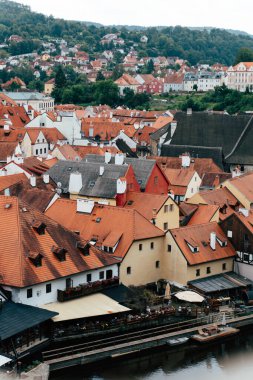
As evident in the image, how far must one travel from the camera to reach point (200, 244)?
4566 centimetres

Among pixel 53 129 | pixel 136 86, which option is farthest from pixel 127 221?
pixel 136 86

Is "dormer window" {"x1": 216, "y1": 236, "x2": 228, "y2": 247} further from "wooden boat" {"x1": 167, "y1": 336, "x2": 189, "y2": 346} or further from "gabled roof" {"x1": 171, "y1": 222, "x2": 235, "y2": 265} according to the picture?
"wooden boat" {"x1": 167, "y1": 336, "x2": 189, "y2": 346}

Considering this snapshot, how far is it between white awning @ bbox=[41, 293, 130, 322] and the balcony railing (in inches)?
8.5

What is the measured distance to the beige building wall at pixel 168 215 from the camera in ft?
157

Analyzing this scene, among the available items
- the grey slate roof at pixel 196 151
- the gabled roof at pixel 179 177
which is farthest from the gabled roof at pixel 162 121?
the gabled roof at pixel 179 177

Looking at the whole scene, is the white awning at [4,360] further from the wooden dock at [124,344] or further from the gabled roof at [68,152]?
the gabled roof at [68,152]

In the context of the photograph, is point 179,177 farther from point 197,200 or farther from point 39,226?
point 39,226

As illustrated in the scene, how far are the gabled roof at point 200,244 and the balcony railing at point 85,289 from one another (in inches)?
191

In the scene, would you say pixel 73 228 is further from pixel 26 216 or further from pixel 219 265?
pixel 219 265

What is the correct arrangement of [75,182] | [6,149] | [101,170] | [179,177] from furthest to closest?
[6,149], [179,177], [75,182], [101,170]

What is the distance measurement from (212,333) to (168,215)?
1020 cm

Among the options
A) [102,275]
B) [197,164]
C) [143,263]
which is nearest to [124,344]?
[102,275]

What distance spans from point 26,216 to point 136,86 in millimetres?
157084

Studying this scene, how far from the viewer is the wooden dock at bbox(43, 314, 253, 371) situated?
117ft
